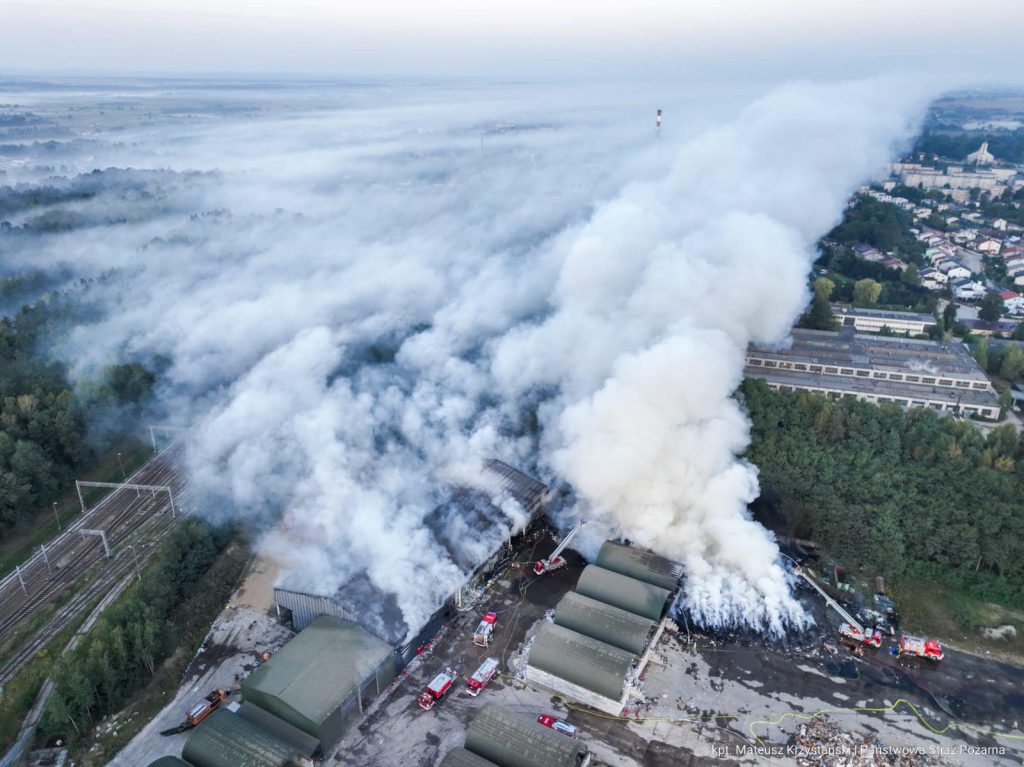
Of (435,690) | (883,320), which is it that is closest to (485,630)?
(435,690)

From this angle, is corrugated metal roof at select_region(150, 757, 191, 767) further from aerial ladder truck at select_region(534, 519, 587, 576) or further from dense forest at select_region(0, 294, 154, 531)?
dense forest at select_region(0, 294, 154, 531)

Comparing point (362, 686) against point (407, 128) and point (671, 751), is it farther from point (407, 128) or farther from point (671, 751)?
point (407, 128)

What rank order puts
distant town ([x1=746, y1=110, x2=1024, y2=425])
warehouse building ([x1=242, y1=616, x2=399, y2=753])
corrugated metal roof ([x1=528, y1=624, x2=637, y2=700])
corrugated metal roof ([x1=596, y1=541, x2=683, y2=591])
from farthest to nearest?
1. distant town ([x1=746, y1=110, x2=1024, y2=425])
2. corrugated metal roof ([x1=596, y1=541, x2=683, y2=591])
3. corrugated metal roof ([x1=528, y1=624, x2=637, y2=700])
4. warehouse building ([x1=242, y1=616, x2=399, y2=753])

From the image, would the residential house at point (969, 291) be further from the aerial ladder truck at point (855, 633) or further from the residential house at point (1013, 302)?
the aerial ladder truck at point (855, 633)

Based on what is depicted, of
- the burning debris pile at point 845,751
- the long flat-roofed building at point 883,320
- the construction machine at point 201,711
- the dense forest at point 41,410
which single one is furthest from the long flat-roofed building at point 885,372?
the dense forest at point 41,410

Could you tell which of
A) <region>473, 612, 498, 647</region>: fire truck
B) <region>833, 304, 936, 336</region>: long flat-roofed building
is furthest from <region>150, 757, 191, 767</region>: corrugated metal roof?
<region>833, 304, 936, 336</region>: long flat-roofed building

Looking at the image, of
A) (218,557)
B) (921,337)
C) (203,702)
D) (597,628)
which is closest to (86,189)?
(218,557)
